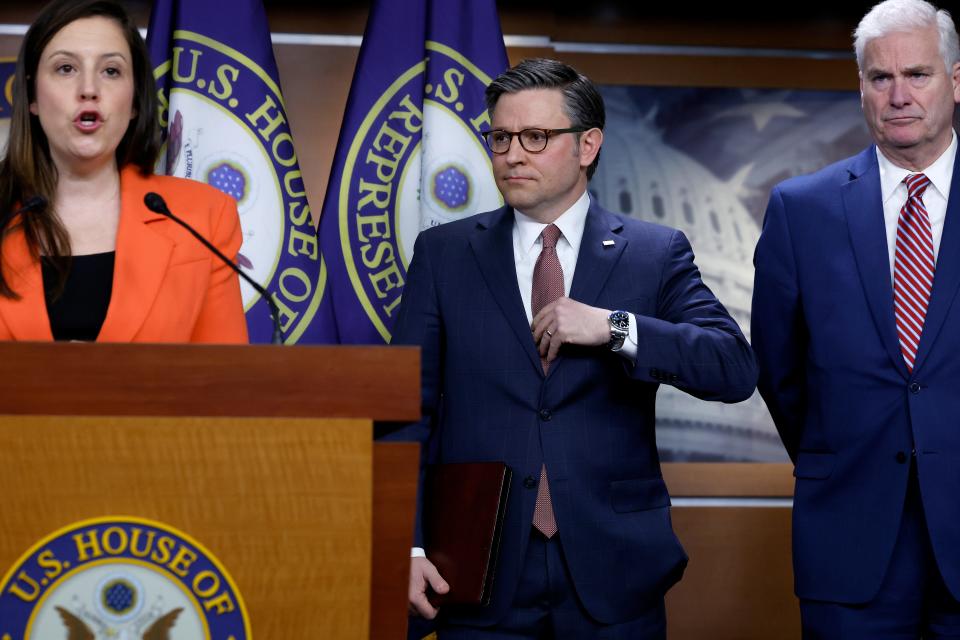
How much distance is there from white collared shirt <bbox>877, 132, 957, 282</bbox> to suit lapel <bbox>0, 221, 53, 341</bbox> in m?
1.72

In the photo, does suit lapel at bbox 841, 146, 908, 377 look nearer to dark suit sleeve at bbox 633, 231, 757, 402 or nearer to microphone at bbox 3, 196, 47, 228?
dark suit sleeve at bbox 633, 231, 757, 402

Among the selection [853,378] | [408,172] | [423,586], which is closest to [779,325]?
[853,378]

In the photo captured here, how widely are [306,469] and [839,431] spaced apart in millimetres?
1399

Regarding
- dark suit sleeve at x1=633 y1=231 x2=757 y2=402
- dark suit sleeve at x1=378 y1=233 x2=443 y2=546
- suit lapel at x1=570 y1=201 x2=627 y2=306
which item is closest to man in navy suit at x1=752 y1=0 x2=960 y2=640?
dark suit sleeve at x1=633 y1=231 x2=757 y2=402

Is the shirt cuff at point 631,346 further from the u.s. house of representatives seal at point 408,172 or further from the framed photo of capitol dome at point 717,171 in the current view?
the framed photo of capitol dome at point 717,171

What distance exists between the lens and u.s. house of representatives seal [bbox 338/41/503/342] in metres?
3.33

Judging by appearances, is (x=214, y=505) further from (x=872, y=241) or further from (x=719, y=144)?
(x=719, y=144)

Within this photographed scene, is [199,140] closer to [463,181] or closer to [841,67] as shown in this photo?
[463,181]

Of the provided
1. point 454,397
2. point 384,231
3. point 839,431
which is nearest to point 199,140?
point 384,231

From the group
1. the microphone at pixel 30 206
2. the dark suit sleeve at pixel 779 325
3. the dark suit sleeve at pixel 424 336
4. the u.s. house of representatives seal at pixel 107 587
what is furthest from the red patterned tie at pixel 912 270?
the microphone at pixel 30 206

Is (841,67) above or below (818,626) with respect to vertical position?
above

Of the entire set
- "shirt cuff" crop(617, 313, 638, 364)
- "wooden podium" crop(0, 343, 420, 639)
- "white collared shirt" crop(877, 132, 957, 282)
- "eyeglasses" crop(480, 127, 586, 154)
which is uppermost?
"eyeglasses" crop(480, 127, 586, 154)

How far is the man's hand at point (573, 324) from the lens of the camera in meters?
2.28

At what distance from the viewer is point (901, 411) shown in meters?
2.47
